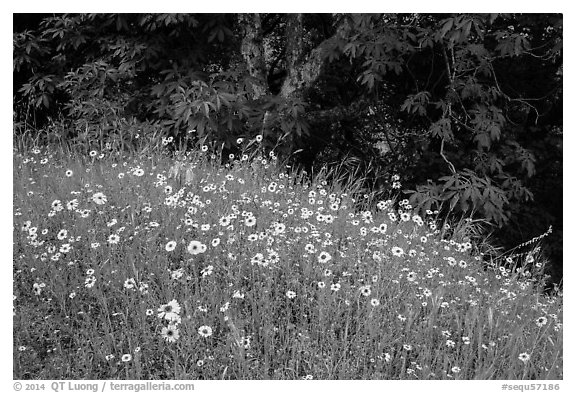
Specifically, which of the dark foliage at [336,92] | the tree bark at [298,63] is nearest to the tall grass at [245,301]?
the dark foliage at [336,92]

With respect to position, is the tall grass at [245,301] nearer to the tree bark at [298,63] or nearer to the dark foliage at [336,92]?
the dark foliage at [336,92]

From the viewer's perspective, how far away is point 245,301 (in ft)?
8.25

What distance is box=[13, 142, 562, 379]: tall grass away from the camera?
7.30 ft

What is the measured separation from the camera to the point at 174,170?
3721 millimetres

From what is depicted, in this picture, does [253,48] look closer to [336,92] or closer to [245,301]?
[336,92]

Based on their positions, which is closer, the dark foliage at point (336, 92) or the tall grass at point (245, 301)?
the tall grass at point (245, 301)

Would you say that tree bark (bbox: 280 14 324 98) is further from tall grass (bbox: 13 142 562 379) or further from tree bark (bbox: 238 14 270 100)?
tall grass (bbox: 13 142 562 379)

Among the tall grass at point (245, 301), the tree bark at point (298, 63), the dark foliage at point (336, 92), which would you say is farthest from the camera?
the tree bark at point (298, 63)

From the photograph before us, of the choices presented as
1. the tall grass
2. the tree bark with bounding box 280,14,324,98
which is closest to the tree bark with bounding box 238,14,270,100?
the tree bark with bounding box 280,14,324,98

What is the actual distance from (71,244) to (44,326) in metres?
0.58

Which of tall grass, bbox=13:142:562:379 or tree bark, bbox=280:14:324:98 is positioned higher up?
tree bark, bbox=280:14:324:98

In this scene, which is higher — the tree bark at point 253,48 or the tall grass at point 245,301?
the tree bark at point 253,48

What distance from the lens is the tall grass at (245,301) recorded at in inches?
87.7

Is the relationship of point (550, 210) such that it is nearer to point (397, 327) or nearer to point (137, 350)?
point (397, 327)
